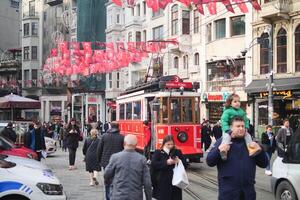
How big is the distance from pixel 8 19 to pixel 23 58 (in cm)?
1234

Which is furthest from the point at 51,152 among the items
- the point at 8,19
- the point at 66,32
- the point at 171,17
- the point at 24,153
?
the point at 8,19

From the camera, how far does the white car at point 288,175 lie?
9.57 meters

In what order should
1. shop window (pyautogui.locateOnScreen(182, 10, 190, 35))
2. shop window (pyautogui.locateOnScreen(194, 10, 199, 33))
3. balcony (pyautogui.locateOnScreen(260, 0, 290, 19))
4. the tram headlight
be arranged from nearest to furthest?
the tram headlight, balcony (pyautogui.locateOnScreen(260, 0, 290, 19)), shop window (pyautogui.locateOnScreen(194, 10, 199, 33)), shop window (pyautogui.locateOnScreen(182, 10, 190, 35))

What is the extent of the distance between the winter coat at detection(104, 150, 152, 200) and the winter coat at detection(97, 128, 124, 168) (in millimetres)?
3905

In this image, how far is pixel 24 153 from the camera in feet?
49.6

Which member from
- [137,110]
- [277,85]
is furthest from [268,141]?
[277,85]

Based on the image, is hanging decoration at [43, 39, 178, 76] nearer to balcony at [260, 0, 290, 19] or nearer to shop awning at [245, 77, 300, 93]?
shop awning at [245, 77, 300, 93]

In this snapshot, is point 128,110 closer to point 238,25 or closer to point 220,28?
point 238,25

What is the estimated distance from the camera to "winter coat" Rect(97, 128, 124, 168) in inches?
441

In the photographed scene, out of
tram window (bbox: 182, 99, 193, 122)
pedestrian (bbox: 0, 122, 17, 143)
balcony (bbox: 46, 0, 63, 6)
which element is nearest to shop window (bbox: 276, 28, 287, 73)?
tram window (bbox: 182, 99, 193, 122)

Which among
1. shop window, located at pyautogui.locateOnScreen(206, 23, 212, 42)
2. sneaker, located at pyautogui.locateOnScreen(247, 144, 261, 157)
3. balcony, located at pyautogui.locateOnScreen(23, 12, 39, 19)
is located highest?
balcony, located at pyautogui.locateOnScreen(23, 12, 39, 19)

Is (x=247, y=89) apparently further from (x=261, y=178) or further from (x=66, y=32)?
(x=66, y=32)

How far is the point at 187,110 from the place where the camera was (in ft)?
63.2

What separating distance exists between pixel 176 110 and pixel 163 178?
37.3 ft
